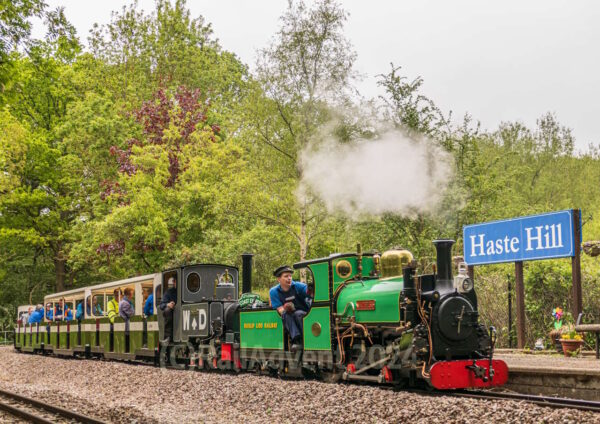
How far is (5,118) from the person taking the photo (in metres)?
30.5

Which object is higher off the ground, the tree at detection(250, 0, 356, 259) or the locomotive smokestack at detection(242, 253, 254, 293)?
the tree at detection(250, 0, 356, 259)

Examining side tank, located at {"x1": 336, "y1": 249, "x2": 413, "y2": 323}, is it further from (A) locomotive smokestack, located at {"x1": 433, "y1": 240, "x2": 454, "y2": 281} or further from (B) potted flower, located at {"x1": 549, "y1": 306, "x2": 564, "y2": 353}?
(B) potted flower, located at {"x1": 549, "y1": 306, "x2": 564, "y2": 353}

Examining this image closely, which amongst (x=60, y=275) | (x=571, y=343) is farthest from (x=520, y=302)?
(x=60, y=275)

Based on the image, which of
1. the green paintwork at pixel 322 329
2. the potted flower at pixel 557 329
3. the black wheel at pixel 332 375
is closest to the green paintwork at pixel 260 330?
the green paintwork at pixel 322 329

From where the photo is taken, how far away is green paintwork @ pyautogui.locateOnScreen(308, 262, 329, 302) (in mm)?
10836

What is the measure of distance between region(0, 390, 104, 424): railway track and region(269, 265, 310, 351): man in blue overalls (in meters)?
3.74

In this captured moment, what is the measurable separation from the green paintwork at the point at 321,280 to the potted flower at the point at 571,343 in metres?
5.86

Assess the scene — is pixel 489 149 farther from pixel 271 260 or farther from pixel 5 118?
pixel 5 118

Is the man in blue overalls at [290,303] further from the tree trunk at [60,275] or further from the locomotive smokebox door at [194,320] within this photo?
the tree trunk at [60,275]

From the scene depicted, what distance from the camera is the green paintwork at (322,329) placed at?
35.2 ft

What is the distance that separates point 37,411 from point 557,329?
10.6m

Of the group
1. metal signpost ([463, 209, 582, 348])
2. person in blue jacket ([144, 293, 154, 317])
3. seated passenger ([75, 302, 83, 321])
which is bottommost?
seated passenger ([75, 302, 83, 321])

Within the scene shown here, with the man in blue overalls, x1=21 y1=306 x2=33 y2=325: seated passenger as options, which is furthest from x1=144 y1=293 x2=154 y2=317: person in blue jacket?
x1=21 y1=306 x2=33 y2=325: seated passenger

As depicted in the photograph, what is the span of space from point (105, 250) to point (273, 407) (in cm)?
1979
